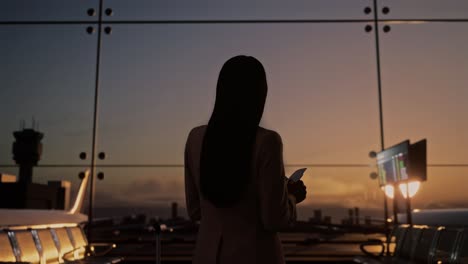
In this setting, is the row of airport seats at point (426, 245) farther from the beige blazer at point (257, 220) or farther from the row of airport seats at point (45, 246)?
the beige blazer at point (257, 220)

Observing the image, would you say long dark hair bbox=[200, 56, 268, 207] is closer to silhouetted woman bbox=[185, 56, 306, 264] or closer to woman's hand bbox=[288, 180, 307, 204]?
silhouetted woman bbox=[185, 56, 306, 264]

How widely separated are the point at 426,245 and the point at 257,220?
12.8 feet

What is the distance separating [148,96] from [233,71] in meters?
6.04

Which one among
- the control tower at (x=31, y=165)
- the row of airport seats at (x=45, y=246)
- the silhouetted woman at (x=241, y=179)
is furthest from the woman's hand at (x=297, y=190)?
the control tower at (x=31, y=165)

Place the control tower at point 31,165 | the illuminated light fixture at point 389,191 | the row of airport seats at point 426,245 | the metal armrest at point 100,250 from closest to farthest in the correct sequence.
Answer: the row of airport seats at point 426,245
the metal armrest at point 100,250
the illuminated light fixture at point 389,191
the control tower at point 31,165

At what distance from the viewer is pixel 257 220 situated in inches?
48.7

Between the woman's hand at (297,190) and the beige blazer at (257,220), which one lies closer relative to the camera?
the beige blazer at (257,220)

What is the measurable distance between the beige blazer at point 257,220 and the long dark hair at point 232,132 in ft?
0.09

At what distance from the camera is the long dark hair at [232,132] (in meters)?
1.22

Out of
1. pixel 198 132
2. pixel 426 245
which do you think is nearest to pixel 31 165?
pixel 426 245

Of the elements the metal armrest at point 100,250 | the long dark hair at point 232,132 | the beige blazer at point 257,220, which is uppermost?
the long dark hair at point 232,132

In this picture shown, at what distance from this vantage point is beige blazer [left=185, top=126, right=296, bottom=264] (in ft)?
3.95

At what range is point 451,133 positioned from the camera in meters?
6.79

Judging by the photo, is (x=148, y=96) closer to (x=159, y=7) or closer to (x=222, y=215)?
(x=159, y=7)
